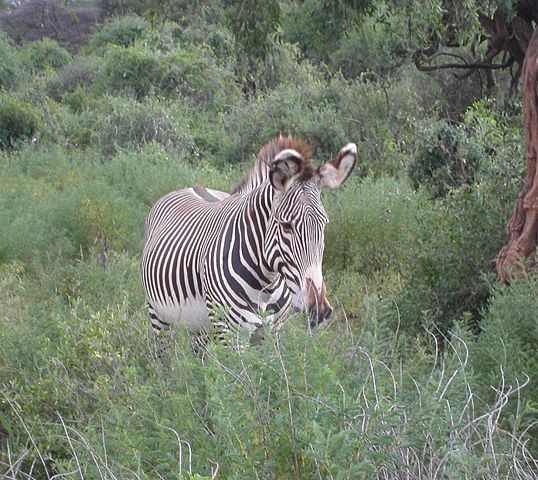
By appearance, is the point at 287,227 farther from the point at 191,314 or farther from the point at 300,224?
the point at 191,314

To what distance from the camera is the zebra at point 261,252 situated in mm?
5312

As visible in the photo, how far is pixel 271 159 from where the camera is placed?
18.9ft

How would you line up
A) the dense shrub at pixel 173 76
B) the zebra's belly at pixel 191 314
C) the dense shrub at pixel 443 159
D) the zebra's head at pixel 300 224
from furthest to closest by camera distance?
the dense shrub at pixel 173 76 → the dense shrub at pixel 443 159 → the zebra's belly at pixel 191 314 → the zebra's head at pixel 300 224

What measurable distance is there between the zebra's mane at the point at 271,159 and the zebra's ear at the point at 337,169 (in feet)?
0.26

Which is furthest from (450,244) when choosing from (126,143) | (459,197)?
(126,143)

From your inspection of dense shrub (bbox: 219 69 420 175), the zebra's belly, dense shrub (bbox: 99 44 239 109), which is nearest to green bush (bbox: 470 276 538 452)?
the zebra's belly

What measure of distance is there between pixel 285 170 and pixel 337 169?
354 mm

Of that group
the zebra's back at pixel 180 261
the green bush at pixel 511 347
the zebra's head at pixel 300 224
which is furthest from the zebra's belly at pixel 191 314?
the green bush at pixel 511 347

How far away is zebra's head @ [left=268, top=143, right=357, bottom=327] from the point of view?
5246 millimetres

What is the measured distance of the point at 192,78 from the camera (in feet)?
67.3

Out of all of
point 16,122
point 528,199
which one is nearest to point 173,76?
point 16,122

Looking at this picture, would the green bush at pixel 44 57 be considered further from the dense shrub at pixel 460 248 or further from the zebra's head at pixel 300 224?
the zebra's head at pixel 300 224

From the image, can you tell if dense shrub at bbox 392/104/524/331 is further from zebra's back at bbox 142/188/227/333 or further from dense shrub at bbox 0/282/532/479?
dense shrub at bbox 0/282/532/479

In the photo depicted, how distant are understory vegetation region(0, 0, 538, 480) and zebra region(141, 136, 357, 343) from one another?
29cm
